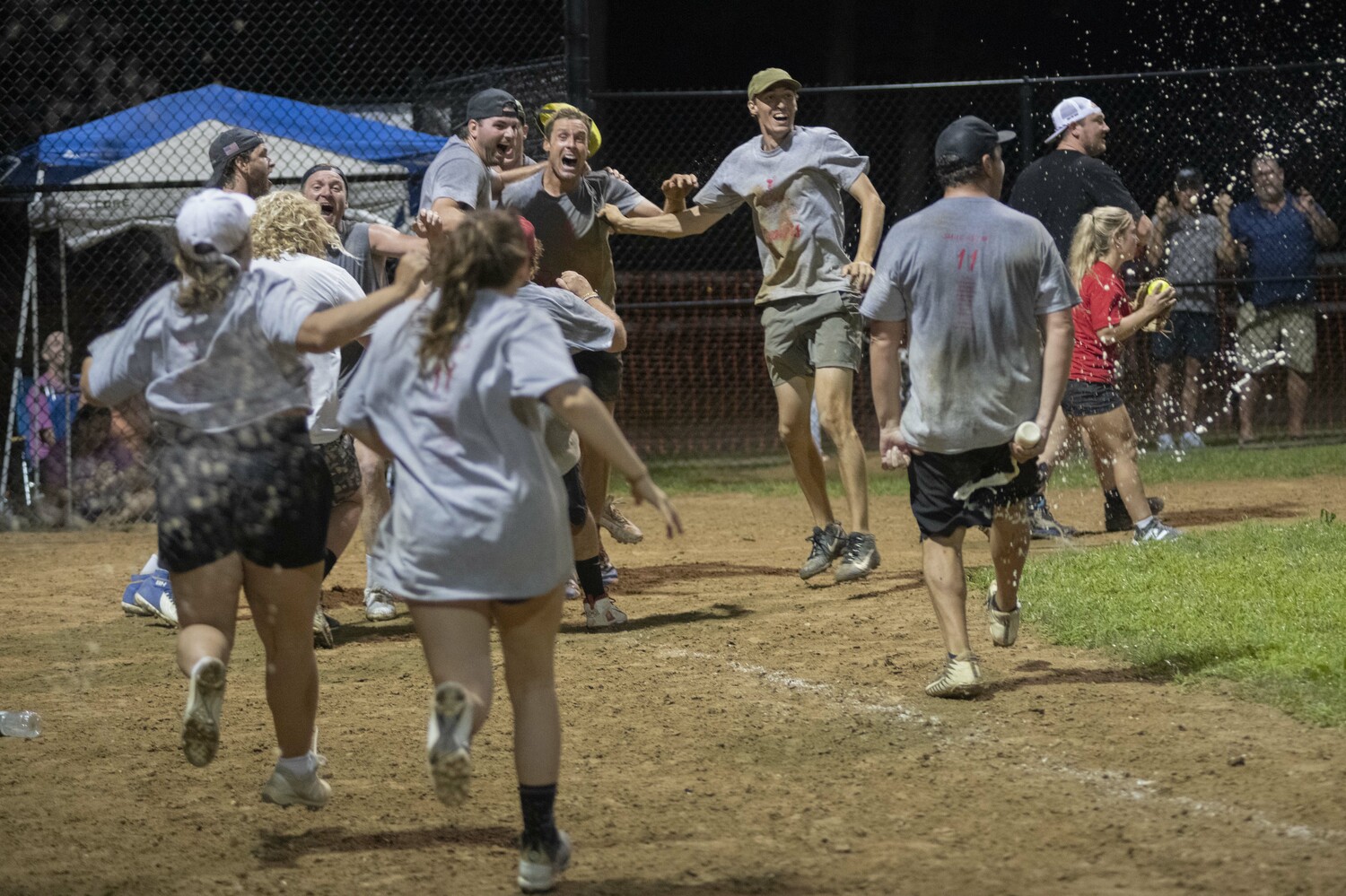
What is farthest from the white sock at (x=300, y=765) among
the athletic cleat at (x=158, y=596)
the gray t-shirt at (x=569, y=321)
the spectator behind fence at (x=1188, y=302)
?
the spectator behind fence at (x=1188, y=302)

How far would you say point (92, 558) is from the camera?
9.91 m

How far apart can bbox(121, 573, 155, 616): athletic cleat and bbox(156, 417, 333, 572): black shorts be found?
3.74m

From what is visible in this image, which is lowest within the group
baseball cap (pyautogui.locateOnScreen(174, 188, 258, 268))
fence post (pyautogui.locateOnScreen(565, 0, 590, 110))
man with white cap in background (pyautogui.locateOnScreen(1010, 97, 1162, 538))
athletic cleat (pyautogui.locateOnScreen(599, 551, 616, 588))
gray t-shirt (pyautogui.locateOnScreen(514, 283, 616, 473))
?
athletic cleat (pyautogui.locateOnScreen(599, 551, 616, 588))

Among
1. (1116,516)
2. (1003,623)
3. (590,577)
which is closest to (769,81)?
(590,577)

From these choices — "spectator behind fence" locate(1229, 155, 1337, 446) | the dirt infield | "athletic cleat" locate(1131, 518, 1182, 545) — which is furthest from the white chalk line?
"spectator behind fence" locate(1229, 155, 1337, 446)

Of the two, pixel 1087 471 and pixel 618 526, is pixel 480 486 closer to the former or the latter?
pixel 618 526

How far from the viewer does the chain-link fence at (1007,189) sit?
13531mm

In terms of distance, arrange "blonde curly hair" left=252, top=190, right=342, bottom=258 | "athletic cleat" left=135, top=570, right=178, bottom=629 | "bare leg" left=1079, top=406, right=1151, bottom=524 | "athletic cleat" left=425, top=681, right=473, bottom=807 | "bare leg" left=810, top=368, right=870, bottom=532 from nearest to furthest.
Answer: "athletic cleat" left=425, top=681, right=473, bottom=807 < "blonde curly hair" left=252, top=190, right=342, bottom=258 < "athletic cleat" left=135, top=570, right=178, bottom=629 < "bare leg" left=810, top=368, right=870, bottom=532 < "bare leg" left=1079, top=406, right=1151, bottom=524

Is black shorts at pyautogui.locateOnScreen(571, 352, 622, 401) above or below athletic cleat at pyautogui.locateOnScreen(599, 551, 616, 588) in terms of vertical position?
above

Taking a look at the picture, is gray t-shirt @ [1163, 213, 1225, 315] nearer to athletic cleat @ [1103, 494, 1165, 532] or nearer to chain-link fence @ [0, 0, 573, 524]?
athletic cleat @ [1103, 494, 1165, 532]

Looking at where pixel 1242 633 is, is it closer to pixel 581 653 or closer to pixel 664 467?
pixel 581 653

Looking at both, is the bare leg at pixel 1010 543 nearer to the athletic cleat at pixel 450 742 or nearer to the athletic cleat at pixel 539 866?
the athletic cleat at pixel 539 866

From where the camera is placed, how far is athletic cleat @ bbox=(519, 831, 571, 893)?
389cm

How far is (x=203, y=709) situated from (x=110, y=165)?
8.75 metres
